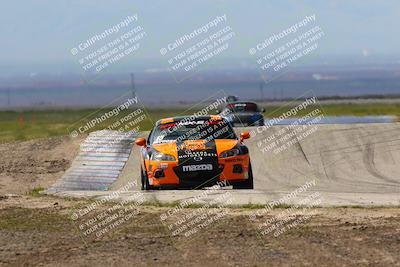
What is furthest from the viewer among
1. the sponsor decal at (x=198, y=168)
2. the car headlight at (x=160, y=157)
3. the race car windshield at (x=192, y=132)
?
the race car windshield at (x=192, y=132)

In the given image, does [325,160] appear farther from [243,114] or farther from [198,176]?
[243,114]

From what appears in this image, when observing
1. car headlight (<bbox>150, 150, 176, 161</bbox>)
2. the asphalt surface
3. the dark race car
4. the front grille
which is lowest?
the dark race car

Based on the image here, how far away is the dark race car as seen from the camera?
3784 cm

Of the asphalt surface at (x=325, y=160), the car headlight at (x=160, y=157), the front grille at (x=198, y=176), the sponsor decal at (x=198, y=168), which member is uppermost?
the car headlight at (x=160, y=157)

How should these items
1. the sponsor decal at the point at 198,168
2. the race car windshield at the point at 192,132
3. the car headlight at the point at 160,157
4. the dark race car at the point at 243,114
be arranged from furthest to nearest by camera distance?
1. the dark race car at the point at 243,114
2. the race car windshield at the point at 192,132
3. the car headlight at the point at 160,157
4. the sponsor decal at the point at 198,168

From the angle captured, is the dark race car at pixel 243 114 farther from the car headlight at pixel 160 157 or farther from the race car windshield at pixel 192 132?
the car headlight at pixel 160 157

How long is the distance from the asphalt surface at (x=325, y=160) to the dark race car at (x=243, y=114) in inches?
359

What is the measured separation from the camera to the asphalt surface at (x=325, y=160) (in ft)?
65.5

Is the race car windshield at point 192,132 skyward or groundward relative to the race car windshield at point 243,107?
skyward

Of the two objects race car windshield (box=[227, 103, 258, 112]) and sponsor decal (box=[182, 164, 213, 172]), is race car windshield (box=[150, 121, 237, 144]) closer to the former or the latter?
sponsor decal (box=[182, 164, 213, 172])

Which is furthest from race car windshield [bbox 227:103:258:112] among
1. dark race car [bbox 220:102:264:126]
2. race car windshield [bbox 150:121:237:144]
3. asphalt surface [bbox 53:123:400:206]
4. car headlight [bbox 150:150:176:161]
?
car headlight [bbox 150:150:176:161]

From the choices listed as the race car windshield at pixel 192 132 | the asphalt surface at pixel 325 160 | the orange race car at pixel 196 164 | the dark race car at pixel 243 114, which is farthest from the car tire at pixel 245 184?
the dark race car at pixel 243 114

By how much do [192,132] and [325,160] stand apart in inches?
276

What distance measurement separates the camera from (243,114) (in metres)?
38.5
